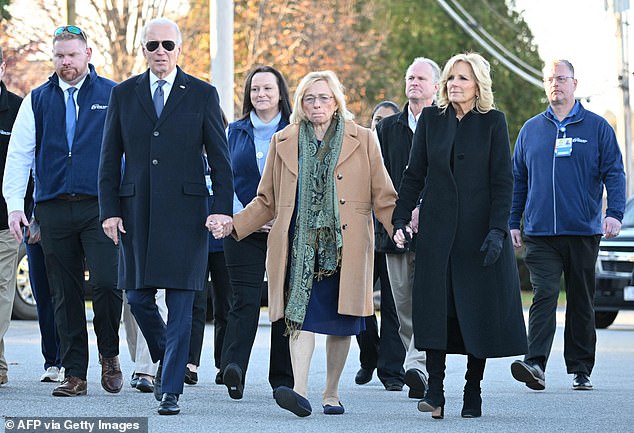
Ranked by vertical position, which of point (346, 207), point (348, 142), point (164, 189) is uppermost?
point (348, 142)

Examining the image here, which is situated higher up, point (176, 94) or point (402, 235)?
point (176, 94)

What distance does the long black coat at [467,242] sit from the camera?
887 centimetres

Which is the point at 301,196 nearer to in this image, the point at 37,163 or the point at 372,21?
the point at 37,163

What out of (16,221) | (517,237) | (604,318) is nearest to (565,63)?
(517,237)

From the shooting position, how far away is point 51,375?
10805mm

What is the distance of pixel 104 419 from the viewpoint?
8.37 meters

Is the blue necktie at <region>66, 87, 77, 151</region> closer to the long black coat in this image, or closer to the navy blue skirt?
the navy blue skirt

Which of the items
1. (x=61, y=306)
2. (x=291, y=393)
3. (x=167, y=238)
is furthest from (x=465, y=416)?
(x=61, y=306)

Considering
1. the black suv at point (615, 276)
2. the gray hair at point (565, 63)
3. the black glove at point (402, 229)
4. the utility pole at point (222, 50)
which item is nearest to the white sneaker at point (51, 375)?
the black glove at point (402, 229)

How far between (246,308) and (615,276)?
359 inches

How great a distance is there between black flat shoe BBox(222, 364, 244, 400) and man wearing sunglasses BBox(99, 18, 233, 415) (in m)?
0.62

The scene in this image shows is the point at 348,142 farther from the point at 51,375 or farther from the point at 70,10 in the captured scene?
the point at 70,10

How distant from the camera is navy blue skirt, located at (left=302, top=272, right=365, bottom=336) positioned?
8961mm

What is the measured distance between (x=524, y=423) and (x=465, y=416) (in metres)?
0.40
